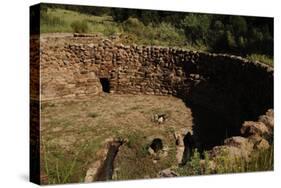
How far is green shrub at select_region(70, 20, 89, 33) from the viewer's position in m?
7.15

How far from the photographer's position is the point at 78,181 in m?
6.99

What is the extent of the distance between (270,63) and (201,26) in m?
1.18

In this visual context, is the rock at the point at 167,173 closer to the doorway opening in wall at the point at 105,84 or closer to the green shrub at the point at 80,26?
the doorway opening in wall at the point at 105,84

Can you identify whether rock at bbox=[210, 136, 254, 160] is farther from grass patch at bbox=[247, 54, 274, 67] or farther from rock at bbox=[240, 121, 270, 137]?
grass patch at bbox=[247, 54, 274, 67]

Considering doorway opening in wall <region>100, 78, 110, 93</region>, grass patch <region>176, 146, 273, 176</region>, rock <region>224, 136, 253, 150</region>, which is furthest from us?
rock <region>224, 136, 253, 150</region>

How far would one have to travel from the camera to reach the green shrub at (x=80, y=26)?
7.15 metres

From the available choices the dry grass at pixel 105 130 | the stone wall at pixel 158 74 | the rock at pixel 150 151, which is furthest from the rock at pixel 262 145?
the rock at pixel 150 151

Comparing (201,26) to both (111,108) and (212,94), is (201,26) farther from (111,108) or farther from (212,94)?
(111,108)

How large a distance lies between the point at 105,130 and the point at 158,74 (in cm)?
111

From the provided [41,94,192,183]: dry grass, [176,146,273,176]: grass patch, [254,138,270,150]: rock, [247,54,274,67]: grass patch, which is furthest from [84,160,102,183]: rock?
[247,54,274,67]: grass patch

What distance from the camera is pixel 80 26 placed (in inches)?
282

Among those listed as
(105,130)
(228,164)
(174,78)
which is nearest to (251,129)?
(228,164)

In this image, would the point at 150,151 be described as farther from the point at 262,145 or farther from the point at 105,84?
A: the point at 262,145

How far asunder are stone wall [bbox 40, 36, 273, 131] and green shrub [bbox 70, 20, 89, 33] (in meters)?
0.10
